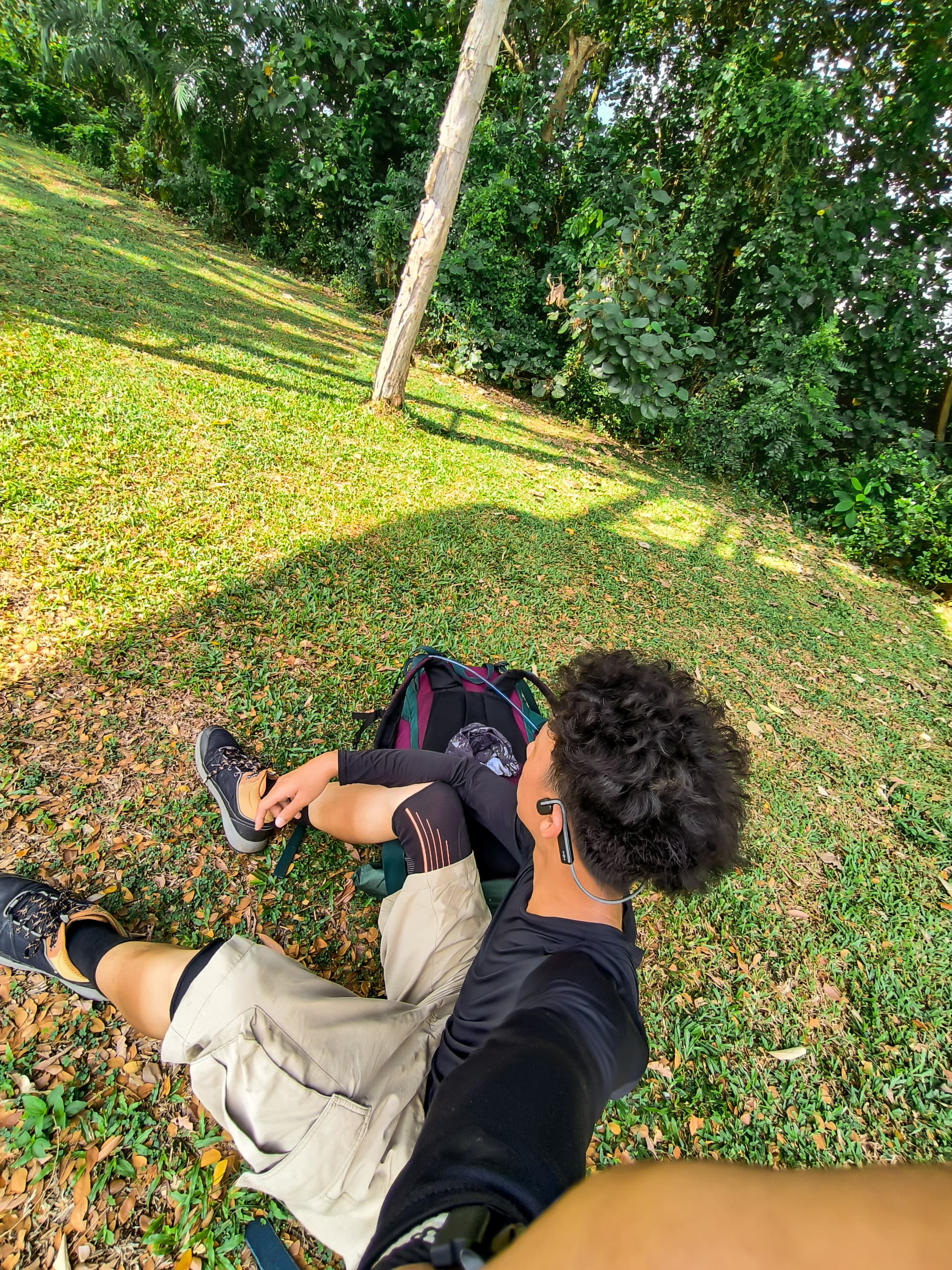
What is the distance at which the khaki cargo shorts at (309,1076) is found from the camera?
3.77ft

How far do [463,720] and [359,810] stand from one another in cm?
50

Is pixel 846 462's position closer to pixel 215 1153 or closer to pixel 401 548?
Answer: pixel 401 548

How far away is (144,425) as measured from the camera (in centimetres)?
388

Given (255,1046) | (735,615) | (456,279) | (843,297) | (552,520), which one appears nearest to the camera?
(255,1046)

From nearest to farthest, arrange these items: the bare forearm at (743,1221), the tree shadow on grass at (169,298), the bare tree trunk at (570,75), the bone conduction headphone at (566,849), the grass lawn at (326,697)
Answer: the bare forearm at (743,1221) < the bone conduction headphone at (566,849) < the grass lawn at (326,697) < the tree shadow on grass at (169,298) < the bare tree trunk at (570,75)

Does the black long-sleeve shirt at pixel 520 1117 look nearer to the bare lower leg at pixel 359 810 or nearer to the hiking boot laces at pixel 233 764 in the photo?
the bare lower leg at pixel 359 810

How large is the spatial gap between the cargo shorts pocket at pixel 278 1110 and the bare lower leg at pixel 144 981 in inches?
9.9

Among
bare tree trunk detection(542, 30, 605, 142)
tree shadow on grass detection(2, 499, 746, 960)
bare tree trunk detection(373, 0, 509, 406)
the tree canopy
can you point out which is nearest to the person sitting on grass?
tree shadow on grass detection(2, 499, 746, 960)

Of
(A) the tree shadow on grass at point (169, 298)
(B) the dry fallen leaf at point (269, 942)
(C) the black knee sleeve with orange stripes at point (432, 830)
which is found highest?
(A) the tree shadow on grass at point (169, 298)

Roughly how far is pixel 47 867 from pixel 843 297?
30.1ft

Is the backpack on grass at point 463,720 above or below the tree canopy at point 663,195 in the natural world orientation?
below

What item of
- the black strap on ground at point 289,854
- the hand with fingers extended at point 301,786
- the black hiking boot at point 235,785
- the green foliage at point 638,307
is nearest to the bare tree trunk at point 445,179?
the green foliage at point 638,307

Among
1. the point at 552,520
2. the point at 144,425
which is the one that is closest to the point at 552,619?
the point at 552,520

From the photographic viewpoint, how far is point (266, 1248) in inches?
51.8
